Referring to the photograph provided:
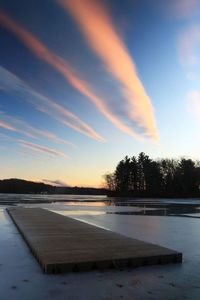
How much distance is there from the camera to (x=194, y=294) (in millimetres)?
5656

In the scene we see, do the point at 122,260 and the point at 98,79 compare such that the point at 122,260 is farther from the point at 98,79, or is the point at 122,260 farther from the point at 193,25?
the point at 98,79

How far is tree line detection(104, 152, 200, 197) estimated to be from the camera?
333 ft

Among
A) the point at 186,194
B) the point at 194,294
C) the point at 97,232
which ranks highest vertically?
the point at 186,194

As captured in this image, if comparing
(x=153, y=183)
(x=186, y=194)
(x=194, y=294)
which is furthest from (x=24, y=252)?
(x=153, y=183)

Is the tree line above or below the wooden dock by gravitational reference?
above

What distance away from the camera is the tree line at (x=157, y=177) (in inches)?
3991

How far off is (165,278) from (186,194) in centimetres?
9115

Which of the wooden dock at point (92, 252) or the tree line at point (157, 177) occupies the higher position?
the tree line at point (157, 177)

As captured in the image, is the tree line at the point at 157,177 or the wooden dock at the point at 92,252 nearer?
the wooden dock at the point at 92,252

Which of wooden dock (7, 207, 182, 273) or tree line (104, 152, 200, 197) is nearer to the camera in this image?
wooden dock (7, 207, 182, 273)

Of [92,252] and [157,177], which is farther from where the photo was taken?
[157,177]

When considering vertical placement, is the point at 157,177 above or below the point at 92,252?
above

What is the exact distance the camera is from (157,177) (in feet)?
359

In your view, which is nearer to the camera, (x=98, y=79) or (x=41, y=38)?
(x=41, y=38)
